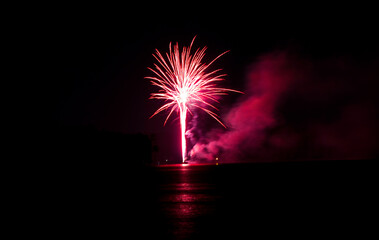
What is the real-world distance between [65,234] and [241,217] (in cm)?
402

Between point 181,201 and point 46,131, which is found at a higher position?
point 46,131

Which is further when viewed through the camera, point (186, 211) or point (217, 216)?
point (186, 211)

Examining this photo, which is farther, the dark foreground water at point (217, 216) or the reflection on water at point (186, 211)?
the reflection on water at point (186, 211)

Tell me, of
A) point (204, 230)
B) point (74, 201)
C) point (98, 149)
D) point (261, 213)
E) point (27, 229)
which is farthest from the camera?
point (98, 149)

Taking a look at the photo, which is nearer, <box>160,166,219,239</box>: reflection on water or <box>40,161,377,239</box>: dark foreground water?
<box>40,161,377,239</box>: dark foreground water

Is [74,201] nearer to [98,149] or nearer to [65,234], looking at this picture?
[65,234]

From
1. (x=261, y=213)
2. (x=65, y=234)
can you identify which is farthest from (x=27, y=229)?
(x=261, y=213)

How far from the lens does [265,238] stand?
20.4ft

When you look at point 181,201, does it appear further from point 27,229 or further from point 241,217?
point 27,229

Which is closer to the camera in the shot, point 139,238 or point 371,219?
point 139,238

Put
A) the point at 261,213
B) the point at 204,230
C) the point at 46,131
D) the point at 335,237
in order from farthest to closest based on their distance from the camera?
the point at 46,131
the point at 261,213
the point at 204,230
the point at 335,237

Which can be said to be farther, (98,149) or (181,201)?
(98,149)

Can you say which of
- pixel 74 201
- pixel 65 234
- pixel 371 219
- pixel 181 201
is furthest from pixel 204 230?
pixel 74 201

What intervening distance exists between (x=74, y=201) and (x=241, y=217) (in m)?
6.64
